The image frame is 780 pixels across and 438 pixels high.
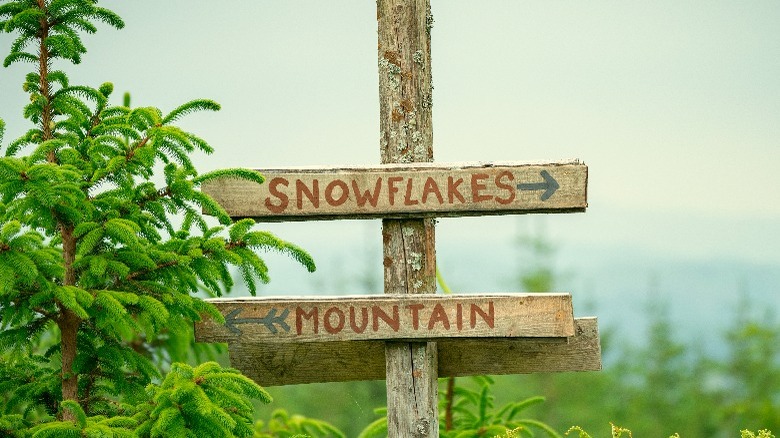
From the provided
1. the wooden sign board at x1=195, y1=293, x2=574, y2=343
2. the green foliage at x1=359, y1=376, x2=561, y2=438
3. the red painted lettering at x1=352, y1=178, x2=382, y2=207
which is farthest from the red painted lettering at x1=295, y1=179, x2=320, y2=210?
the green foliage at x1=359, y1=376, x2=561, y2=438

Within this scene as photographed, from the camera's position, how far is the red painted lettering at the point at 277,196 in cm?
532

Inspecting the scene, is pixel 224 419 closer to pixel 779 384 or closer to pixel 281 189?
pixel 281 189

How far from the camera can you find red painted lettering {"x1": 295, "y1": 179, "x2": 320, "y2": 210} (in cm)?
532

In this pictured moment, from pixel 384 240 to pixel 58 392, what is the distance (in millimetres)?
2070

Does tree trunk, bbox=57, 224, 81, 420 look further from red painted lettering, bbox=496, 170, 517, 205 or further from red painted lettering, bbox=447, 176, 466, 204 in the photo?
red painted lettering, bbox=496, 170, 517, 205

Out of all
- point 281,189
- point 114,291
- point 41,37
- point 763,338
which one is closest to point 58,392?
point 114,291

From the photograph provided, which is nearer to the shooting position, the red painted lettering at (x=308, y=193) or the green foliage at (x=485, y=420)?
the red painted lettering at (x=308, y=193)

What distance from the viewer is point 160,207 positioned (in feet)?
16.5

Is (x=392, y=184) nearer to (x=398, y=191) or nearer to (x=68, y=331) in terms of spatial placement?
(x=398, y=191)

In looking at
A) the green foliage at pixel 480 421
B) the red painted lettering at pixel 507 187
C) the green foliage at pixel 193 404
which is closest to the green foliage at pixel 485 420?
the green foliage at pixel 480 421

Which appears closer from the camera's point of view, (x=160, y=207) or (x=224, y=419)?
(x=224, y=419)

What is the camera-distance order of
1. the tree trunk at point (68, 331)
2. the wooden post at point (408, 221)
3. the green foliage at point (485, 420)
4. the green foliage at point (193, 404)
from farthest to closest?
1. the green foliage at point (485, 420)
2. the wooden post at point (408, 221)
3. the tree trunk at point (68, 331)
4. the green foliage at point (193, 404)

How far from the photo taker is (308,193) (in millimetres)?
5316

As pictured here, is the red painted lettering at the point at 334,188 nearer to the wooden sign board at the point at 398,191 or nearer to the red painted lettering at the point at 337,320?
the wooden sign board at the point at 398,191
